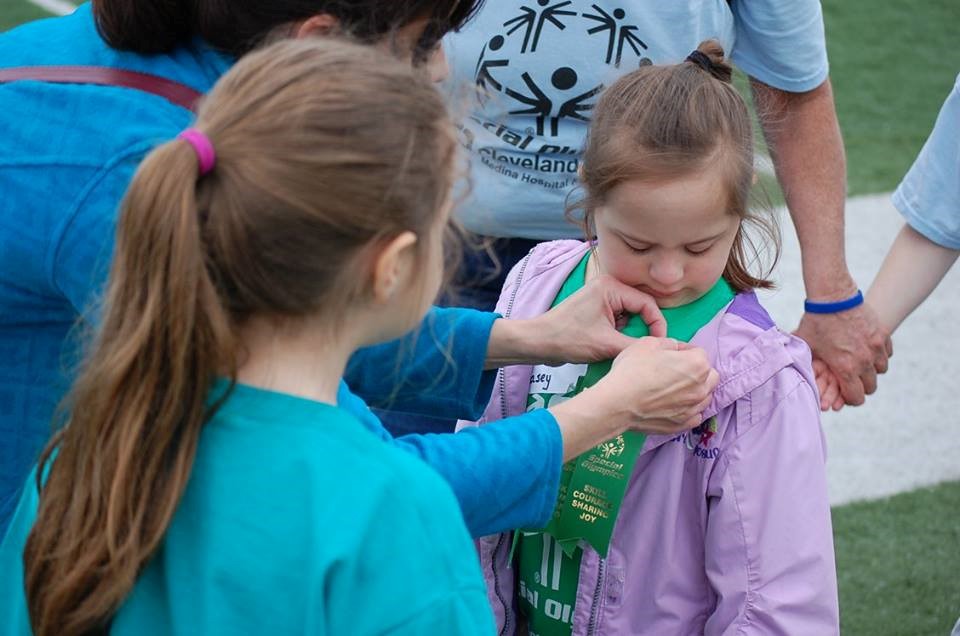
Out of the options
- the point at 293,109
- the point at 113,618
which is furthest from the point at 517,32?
the point at 113,618

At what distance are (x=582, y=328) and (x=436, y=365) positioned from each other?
0.87 feet

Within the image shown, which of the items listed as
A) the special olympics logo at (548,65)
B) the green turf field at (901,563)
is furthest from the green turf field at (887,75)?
the special olympics logo at (548,65)

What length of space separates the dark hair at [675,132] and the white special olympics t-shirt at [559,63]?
0.39 m

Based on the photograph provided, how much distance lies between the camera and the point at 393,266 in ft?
4.68

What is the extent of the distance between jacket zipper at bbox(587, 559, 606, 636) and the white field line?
783 cm

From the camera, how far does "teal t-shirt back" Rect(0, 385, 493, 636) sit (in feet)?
4.44

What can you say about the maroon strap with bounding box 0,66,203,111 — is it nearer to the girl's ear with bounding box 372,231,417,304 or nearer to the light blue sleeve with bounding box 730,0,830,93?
the girl's ear with bounding box 372,231,417,304

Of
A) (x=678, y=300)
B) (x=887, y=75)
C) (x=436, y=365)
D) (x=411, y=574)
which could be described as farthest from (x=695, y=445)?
(x=887, y=75)

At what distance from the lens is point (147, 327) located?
4.61ft

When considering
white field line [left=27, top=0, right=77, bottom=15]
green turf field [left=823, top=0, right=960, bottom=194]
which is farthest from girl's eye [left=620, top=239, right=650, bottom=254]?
white field line [left=27, top=0, right=77, bottom=15]

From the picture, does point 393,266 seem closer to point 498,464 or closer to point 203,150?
point 203,150

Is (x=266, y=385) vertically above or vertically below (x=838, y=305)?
above

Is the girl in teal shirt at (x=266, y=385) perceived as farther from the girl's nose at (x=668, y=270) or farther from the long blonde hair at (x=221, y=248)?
the girl's nose at (x=668, y=270)

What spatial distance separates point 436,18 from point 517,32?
837 mm
